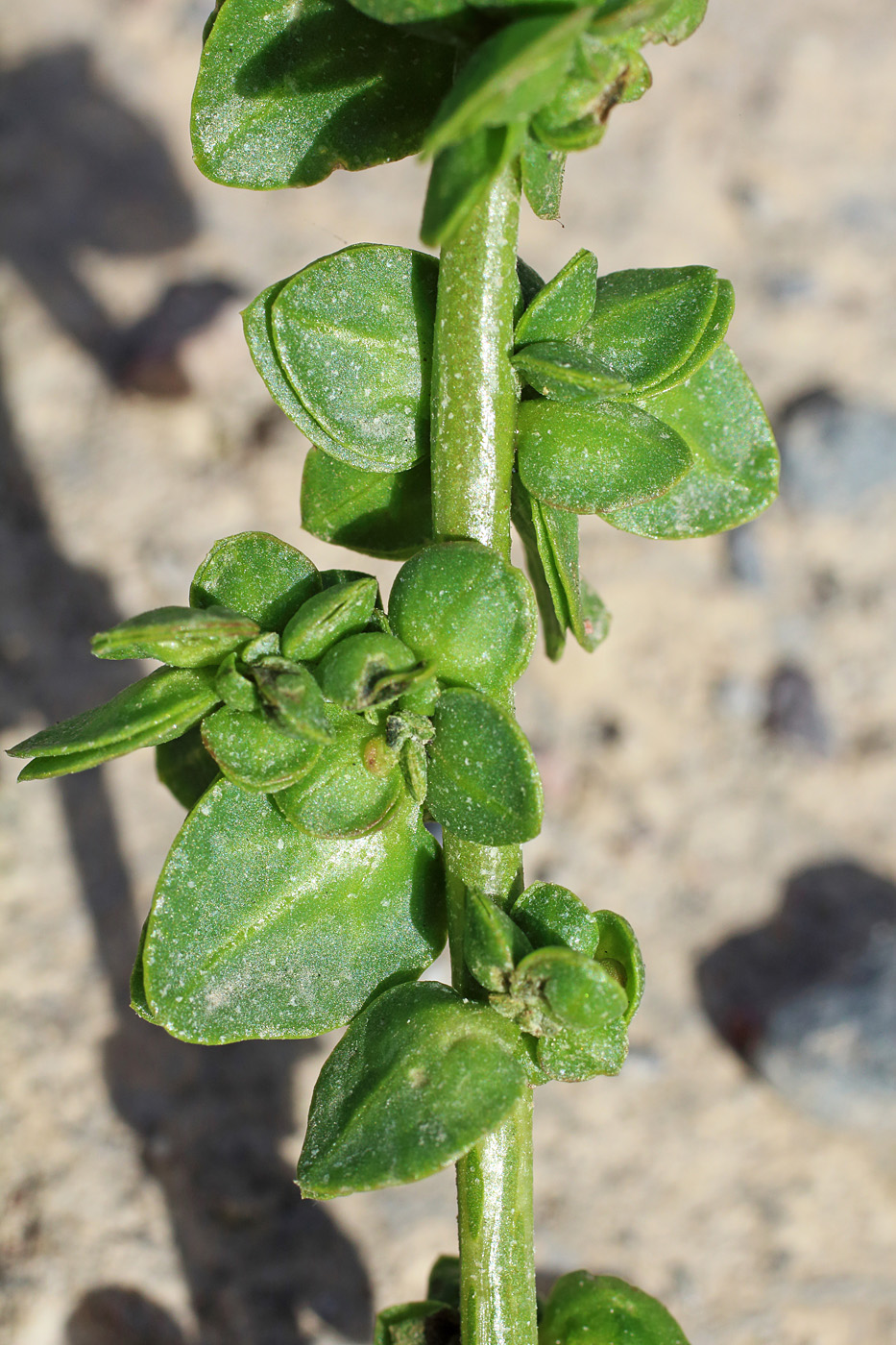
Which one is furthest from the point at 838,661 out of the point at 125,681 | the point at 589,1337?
the point at 589,1337

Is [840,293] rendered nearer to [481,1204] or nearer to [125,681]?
[125,681]

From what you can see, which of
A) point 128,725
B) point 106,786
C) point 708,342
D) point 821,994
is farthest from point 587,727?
point 128,725

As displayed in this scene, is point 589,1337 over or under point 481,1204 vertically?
under

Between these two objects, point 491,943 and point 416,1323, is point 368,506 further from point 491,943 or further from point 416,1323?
point 416,1323

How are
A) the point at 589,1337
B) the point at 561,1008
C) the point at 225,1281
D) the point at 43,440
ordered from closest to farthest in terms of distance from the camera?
the point at 561,1008 < the point at 589,1337 < the point at 225,1281 < the point at 43,440

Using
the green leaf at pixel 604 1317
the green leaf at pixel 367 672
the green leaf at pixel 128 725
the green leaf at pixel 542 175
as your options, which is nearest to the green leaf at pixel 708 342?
the green leaf at pixel 542 175

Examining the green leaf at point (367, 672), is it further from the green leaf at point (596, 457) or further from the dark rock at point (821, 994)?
the dark rock at point (821, 994)

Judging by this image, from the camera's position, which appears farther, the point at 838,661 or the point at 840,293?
the point at 840,293

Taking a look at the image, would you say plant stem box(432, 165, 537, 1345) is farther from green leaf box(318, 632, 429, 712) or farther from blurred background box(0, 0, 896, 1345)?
blurred background box(0, 0, 896, 1345)
